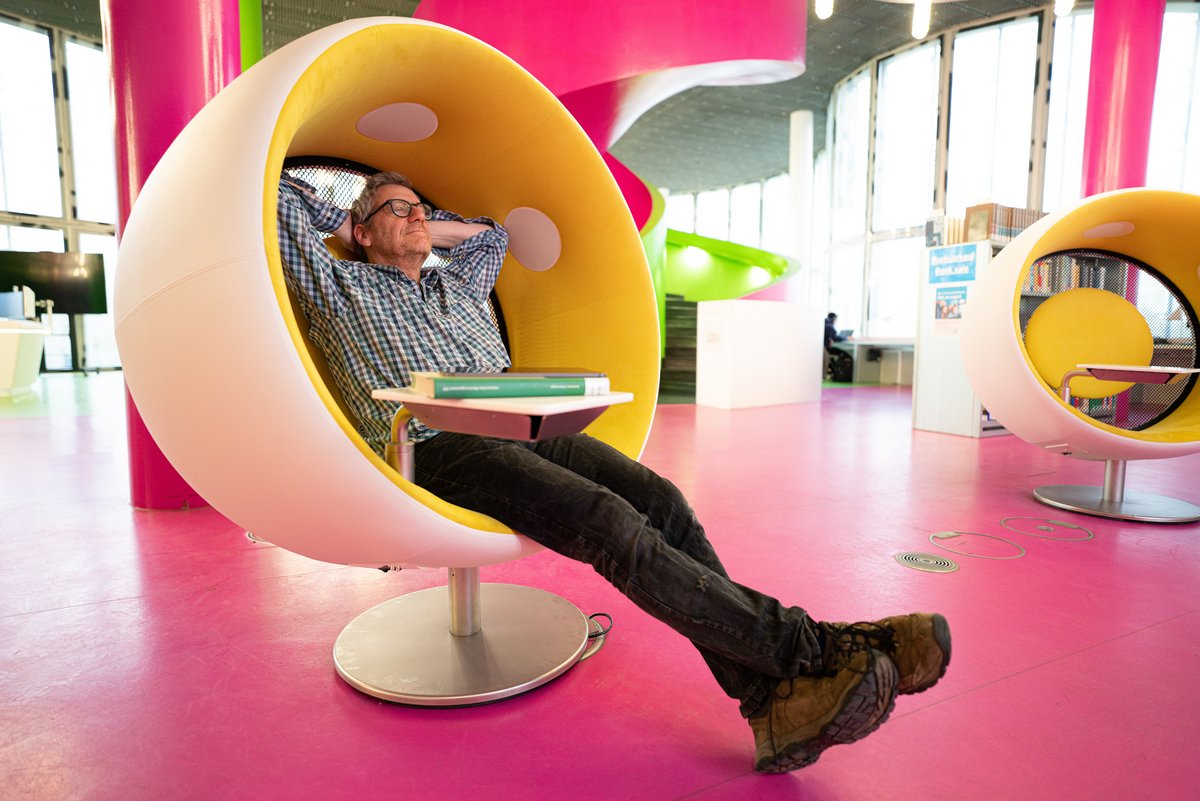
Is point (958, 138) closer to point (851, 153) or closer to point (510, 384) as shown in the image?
point (851, 153)

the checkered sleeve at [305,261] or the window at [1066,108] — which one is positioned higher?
the window at [1066,108]

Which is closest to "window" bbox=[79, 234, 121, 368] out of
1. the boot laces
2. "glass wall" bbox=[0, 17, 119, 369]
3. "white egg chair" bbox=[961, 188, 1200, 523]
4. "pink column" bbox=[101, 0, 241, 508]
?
"glass wall" bbox=[0, 17, 119, 369]

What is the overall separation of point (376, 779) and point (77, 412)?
19.0ft

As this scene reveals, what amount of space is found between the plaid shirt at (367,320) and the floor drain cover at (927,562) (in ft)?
4.54

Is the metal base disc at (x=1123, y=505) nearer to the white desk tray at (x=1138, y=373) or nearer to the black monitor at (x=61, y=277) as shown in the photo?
the white desk tray at (x=1138, y=373)

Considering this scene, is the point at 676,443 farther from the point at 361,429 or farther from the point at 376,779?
the point at 376,779

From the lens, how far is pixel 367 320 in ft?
4.68

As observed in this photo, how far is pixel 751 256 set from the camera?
12.3m

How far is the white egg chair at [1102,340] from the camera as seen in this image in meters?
2.60

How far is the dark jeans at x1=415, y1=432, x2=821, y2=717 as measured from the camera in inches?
45.3

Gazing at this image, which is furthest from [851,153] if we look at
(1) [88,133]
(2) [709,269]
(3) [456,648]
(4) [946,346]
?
(3) [456,648]

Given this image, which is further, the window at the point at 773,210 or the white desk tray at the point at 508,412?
the window at the point at 773,210

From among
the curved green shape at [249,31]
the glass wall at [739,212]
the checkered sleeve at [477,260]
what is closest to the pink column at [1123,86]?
the checkered sleeve at [477,260]

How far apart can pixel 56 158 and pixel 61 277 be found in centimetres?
193
